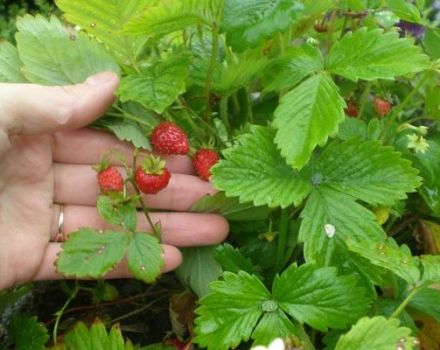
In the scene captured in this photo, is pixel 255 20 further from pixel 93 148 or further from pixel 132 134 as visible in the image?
pixel 93 148

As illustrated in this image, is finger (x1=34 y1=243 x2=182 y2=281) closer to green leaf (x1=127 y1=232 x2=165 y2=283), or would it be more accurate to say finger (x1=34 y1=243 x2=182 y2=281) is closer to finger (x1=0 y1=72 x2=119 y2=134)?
green leaf (x1=127 y1=232 x2=165 y2=283)

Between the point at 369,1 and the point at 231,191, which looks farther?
the point at 369,1

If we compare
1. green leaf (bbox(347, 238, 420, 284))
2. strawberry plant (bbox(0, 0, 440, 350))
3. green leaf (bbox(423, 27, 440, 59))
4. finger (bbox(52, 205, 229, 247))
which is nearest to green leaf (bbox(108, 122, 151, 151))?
strawberry plant (bbox(0, 0, 440, 350))

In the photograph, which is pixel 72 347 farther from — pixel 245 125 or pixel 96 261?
pixel 245 125

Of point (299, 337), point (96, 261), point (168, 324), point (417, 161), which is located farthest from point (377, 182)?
point (168, 324)

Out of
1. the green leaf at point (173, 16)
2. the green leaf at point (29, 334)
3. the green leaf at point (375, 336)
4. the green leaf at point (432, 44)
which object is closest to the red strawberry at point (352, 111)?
the green leaf at point (432, 44)

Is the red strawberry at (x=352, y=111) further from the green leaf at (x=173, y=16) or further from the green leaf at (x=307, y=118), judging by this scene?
the green leaf at (x=173, y=16)
